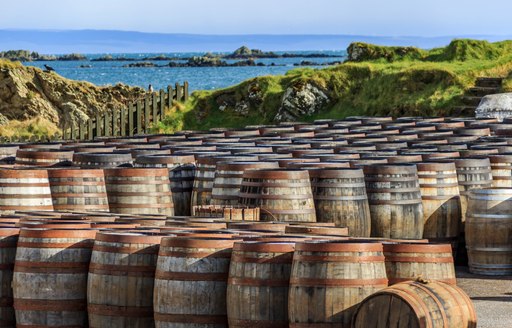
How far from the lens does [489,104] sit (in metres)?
34.8

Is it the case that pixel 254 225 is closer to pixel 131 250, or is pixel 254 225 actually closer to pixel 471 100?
pixel 131 250

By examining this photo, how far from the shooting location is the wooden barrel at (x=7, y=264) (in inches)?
510

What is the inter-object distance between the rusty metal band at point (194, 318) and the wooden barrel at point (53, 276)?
114 centimetres

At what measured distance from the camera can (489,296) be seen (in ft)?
52.0

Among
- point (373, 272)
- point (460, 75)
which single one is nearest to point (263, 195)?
point (373, 272)

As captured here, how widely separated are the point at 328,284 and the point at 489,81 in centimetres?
3008

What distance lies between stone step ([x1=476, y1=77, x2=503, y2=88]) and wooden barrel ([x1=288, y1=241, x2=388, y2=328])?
2918cm

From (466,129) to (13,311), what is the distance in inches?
612

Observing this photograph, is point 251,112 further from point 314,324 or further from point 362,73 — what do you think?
point 314,324

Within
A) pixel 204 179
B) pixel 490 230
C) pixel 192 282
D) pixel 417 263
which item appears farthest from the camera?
pixel 204 179

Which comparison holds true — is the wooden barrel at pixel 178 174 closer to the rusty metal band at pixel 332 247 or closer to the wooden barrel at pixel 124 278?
the wooden barrel at pixel 124 278

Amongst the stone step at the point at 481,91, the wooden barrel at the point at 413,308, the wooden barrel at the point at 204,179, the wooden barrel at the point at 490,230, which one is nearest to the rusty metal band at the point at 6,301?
the wooden barrel at the point at 413,308

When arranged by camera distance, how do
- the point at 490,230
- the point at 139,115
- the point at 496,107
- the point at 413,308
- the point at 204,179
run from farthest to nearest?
1. the point at 139,115
2. the point at 496,107
3. the point at 204,179
4. the point at 490,230
5. the point at 413,308

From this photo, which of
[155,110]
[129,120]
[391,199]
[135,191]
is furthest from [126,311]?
[155,110]
